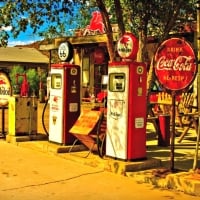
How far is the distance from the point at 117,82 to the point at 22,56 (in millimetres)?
38567

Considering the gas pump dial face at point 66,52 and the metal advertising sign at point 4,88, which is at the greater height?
the gas pump dial face at point 66,52

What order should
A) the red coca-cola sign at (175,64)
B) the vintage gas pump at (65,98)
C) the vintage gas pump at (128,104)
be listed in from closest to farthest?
1. the red coca-cola sign at (175,64)
2. the vintage gas pump at (128,104)
3. the vintage gas pump at (65,98)

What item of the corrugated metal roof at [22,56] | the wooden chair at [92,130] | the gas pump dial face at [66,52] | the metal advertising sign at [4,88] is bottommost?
the wooden chair at [92,130]

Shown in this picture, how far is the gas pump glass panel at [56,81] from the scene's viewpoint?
428 inches

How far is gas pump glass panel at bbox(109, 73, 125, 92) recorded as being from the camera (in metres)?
8.75

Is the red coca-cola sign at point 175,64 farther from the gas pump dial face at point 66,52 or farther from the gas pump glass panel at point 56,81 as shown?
the gas pump glass panel at point 56,81

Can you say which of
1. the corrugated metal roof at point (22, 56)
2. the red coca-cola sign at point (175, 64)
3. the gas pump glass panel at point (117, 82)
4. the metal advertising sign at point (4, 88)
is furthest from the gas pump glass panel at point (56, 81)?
the corrugated metal roof at point (22, 56)

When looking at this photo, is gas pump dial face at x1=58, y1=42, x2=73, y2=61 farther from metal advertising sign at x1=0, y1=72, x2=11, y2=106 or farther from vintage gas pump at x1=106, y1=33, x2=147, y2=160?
metal advertising sign at x1=0, y1=72, x2=11, y2=106

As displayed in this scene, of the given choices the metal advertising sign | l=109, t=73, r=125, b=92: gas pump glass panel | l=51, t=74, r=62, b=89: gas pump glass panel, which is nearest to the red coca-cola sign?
l=109, t=73, r=125, b=92: gas pump glass panel

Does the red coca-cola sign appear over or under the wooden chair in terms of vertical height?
over

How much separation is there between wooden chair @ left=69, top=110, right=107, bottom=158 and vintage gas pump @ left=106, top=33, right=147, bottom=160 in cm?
66

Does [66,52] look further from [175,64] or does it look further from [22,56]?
[22,56]

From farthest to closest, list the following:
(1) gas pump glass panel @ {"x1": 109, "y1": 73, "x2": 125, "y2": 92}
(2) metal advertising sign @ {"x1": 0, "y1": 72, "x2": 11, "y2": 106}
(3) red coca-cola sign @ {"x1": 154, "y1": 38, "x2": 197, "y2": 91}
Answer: (2) metal advertising sign @ {"x1": 0, "y1": 72, "x2": 11, "y2": 106}
(1) gas pump glass panel @ {"x1": 109, "y1": 73, "x2": 125, "y2": 92}
(3) red coca-cola sign @ {"x1": 154, "y1": 38, "x2": 197, "y2": 91}

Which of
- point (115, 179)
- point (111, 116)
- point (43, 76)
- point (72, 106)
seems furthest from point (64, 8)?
point (43, 76)
